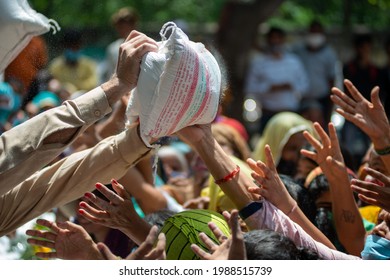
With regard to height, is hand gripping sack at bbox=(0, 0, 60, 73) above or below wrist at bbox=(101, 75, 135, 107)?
above

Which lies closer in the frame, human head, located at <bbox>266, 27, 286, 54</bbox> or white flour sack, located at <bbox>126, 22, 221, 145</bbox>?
white flour sack, located at <bbox>126, 22, 221, 145</bbox>

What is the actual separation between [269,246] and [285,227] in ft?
1.12

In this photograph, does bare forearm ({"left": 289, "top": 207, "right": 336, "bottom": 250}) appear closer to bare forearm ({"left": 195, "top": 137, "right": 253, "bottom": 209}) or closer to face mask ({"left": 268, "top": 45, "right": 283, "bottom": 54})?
bare forearm ({"left": 195, "top": 137, "right": 253, "bottom": 209})


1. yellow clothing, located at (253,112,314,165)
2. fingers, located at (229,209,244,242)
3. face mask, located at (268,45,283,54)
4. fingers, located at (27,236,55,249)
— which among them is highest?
fingers, located at (229,209,244,242)

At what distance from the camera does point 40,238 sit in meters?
3.99

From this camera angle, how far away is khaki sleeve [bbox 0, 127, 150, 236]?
142 inches

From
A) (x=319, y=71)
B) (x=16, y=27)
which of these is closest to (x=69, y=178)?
(x=16, y=27)

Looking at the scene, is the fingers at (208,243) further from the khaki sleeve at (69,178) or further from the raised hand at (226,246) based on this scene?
the khaki sleeve at (69,178)

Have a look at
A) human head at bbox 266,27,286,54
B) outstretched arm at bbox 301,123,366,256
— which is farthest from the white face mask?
outstretched arm at bbox 301,123,366,256

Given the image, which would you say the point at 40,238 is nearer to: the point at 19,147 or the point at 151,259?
the point at 19,147

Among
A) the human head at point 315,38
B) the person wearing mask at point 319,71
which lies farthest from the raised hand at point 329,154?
the human head at point 315,38

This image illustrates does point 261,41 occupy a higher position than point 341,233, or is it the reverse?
point 341,233
